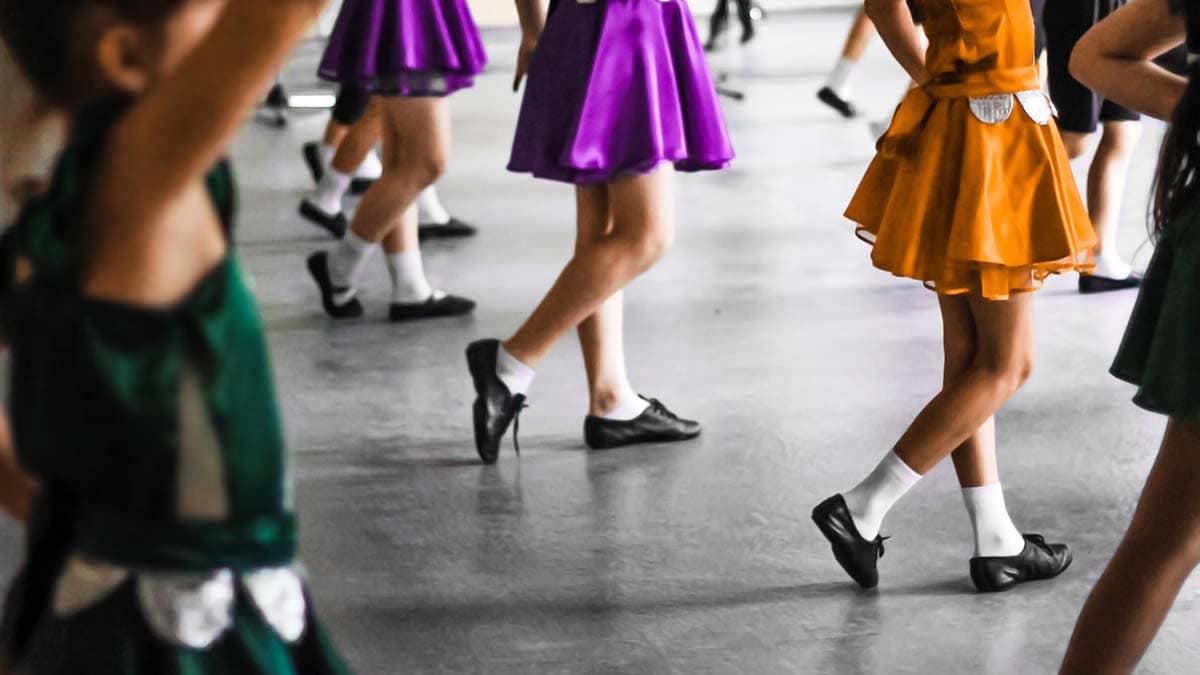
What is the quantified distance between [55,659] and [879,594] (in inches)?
65.5

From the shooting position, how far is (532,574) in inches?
113

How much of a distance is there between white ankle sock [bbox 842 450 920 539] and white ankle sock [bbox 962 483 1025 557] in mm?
113

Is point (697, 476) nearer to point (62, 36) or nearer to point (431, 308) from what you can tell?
point (431, 308)

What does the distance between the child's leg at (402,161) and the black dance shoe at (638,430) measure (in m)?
1.00

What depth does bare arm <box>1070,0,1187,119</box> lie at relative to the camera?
1.95 m

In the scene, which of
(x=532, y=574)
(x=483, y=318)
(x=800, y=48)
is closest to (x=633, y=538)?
(x=532, y=574)

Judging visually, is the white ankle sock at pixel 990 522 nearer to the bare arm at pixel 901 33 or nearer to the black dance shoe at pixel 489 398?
the bare arm at pixel 901 33

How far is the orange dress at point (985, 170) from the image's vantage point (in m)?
2.50

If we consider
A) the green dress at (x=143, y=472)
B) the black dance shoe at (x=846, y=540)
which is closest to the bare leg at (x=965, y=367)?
the black dance shoe at (x=846, y=540)

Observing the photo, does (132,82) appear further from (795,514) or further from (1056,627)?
(795,514)

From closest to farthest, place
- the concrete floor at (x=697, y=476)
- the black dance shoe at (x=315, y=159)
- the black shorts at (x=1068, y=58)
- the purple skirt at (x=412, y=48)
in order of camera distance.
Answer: the concrete floor at (x=697, y=476) → the purple skirt at (x=412, y=48) → the black shorts at (x=1068, y=58) → the black dance shoe at (x=315, y=159)

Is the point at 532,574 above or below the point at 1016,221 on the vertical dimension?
below

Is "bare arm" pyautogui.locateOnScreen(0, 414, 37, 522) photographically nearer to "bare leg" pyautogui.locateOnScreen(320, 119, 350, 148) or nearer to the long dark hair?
the long dark hair

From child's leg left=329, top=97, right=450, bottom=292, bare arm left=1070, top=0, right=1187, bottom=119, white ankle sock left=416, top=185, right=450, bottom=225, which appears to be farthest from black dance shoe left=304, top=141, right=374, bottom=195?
bare arm left=1070, top=0, right=1187, bottom=119
